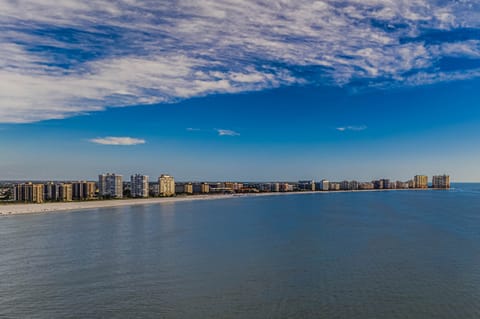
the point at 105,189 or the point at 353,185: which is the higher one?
the point at 105,189

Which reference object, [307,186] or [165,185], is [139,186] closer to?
[165,185]

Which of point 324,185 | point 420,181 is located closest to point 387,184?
point 420,181

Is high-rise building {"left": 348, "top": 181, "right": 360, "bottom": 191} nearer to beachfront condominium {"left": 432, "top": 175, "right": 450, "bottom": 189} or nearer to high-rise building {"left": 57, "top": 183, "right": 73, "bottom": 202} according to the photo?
beachfront condominium {"left": 432, "top": 175, "right": 450, "bottom": 189}

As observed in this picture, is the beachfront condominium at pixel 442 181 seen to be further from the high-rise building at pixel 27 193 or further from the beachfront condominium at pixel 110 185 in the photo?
the high-rise building at pixel 27 193

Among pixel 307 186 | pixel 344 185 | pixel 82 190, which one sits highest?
pixel 82 190

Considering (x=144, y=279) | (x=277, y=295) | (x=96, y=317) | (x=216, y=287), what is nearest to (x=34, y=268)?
(x=144, y=279)

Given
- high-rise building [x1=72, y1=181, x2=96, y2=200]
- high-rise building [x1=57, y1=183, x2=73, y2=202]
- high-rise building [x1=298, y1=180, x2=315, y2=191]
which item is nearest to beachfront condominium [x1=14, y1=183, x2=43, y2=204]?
high-rise building [x1=57, y1=183, x2=73, y2=202]
